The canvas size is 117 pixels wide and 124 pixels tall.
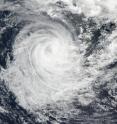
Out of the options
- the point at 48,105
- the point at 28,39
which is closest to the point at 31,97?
the point at 48,105

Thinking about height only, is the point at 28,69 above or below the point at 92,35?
below

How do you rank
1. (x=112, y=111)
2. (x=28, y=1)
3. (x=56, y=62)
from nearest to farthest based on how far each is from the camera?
(x=112, y=111)
(x=56, y=62)
(x=28, y=1)

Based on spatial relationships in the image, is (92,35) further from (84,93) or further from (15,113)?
(15,113)

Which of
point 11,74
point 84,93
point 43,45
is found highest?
point 43,45

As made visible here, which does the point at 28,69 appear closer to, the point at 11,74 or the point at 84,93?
the point at 11,74

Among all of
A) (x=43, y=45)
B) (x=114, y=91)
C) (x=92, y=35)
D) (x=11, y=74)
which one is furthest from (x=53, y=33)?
(x=114, y=91)

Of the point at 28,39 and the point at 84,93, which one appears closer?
the point at 84,93

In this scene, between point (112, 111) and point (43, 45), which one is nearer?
point (112, 111)

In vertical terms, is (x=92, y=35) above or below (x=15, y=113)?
above

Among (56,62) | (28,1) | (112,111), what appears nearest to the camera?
(112,111)
